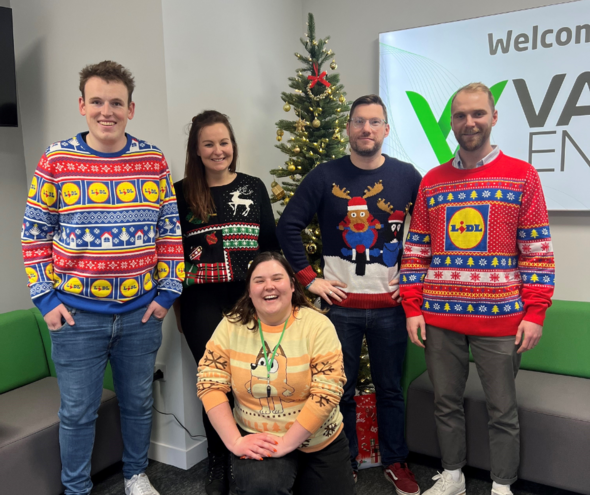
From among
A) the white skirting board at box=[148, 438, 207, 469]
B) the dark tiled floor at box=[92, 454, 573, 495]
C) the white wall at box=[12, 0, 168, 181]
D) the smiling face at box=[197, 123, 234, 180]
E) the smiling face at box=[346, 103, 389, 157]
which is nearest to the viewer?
the smiling face at box=[346, 103, 389, 157]

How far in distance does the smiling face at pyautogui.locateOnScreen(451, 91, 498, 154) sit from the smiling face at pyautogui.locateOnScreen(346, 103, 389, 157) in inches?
12.1

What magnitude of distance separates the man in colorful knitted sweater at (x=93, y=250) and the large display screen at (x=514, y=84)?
186 centimetres

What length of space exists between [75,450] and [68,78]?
1.92 m

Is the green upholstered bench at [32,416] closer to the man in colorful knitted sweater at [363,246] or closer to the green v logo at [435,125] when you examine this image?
the man in colorful knitted sweater at [363,246]

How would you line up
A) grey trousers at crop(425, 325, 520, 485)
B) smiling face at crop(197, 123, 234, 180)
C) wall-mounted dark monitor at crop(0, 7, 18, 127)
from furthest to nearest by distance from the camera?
1. wall-mounted dark monitor at crop(0, 7, 18, 127)
2. smiling face at crop(197, 123, 234, 180)
3. grey trousers at crop(425, 325, 520, 485)

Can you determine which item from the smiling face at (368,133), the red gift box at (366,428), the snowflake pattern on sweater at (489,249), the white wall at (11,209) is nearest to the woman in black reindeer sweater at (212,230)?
the smiling face at (368,133)

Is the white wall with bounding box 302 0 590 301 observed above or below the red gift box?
above

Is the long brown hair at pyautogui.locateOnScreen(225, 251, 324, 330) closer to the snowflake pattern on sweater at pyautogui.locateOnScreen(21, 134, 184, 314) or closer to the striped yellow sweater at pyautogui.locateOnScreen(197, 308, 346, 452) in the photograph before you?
the striped yellow sweater at pyautogui.locateOnScreen(197, 308, 346, 452)

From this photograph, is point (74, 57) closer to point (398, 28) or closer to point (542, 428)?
point (398, 28)

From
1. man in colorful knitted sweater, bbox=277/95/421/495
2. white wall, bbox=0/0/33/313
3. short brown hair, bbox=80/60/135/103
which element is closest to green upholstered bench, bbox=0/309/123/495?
white wall, bbox=0/0/33/313

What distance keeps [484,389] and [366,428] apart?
0.65m

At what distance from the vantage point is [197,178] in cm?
211

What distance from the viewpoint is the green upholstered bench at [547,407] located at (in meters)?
1.98

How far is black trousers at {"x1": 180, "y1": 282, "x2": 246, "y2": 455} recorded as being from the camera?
209 cm
